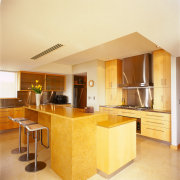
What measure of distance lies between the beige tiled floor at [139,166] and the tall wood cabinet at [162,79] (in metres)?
1.16

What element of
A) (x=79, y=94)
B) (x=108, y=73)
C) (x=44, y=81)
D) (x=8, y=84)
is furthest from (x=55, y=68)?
(x=108, y=73)

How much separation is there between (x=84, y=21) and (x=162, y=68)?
10.2ft

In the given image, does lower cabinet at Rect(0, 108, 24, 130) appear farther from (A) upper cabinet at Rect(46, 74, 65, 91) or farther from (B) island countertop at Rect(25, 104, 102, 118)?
(B) island countertop at Rect(25, 104, 102, 118)

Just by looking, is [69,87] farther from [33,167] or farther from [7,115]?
[33,167]

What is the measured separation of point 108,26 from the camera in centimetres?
173

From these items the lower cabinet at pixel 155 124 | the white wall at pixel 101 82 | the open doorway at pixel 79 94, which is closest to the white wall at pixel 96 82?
the white wall at pixel 101 82

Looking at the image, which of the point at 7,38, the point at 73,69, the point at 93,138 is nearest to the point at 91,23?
the point at 7,38

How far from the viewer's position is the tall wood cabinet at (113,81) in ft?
16.5

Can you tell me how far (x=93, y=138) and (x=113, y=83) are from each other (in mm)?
3216

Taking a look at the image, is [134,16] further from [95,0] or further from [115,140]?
[115,140]

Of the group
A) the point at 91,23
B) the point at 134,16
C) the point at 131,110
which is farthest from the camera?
the point at 131,110

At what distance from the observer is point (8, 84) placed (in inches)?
207

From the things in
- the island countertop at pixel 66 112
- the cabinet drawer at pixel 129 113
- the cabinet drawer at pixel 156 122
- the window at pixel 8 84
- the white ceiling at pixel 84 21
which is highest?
the white ceiling at pixel 84 21

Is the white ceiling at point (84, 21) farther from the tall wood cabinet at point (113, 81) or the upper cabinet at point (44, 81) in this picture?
the upper cabinet at point (44, 81)
